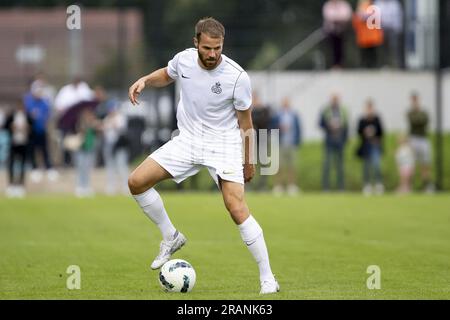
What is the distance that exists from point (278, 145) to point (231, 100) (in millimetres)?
18481

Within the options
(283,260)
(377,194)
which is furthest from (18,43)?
(283,260)

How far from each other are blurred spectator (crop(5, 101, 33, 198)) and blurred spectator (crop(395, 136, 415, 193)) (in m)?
8.90

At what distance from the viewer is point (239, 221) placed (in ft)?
36.3

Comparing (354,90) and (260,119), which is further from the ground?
(354,90)

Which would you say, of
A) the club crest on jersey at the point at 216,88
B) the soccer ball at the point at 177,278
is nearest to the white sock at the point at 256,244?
the soccer ball at the point at 177,278

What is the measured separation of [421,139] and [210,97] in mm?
18886

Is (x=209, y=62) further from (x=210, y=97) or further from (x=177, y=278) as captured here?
(x=177, y=278)

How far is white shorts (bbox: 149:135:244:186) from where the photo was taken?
1120 centimetres

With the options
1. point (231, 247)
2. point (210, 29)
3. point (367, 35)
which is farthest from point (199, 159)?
point (367, 35)

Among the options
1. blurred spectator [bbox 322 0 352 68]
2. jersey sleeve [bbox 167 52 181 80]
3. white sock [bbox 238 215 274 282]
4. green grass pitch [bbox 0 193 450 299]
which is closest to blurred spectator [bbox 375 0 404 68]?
blurred spectator [bbox 322 0 352 68]

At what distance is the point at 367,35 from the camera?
106 feet

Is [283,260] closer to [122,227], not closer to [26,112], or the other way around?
[122,227]

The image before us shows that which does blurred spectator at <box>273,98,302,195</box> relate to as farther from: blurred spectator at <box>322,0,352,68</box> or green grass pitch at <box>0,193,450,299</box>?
blurred spectator at <box>322,0,352,68</box>

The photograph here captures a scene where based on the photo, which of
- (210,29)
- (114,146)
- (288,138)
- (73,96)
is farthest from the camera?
(73,96)
